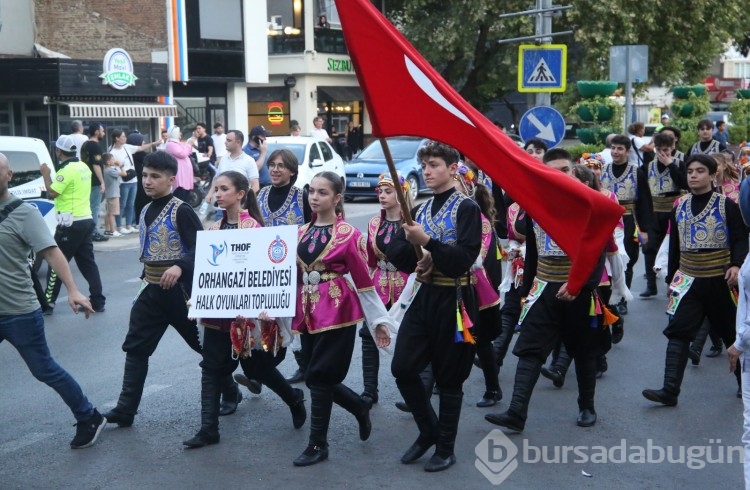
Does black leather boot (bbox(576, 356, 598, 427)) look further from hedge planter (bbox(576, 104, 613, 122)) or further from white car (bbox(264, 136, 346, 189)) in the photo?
hedge planter (bbox(576, 104, 613, 122))

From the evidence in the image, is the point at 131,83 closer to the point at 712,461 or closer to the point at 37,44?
the point at 37,44

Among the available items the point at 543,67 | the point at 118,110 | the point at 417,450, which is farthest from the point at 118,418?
the point at 118,110

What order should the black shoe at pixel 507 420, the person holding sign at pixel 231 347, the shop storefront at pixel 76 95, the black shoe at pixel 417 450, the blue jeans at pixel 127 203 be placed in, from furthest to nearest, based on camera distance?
the shop storefront at pixel 76 95 → the blue jeans at pixel 127 203 → the black shoe at pixel 507 420 → the person holding sign at pixel 231 347 → the black shoe at pixel 417 450

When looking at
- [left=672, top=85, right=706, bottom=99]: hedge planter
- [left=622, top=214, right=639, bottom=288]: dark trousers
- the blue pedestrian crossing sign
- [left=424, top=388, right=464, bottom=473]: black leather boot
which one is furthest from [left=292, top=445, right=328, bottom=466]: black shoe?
[left=672, top=85, right=706, bottom=99]: hedge planter

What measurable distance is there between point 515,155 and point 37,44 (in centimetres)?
2497

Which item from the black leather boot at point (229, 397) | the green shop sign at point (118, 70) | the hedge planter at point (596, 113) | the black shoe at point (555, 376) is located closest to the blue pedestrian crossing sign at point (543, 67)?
the hedge planter at point (596, 113)

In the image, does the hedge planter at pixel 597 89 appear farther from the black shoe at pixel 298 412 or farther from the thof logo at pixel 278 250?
the thof logo at pixel 278 250

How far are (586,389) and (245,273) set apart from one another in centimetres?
244

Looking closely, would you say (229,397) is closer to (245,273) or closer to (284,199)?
(245,273)

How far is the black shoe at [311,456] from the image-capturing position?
606cm

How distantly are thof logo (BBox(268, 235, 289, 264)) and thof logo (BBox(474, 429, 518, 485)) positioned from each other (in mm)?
1696

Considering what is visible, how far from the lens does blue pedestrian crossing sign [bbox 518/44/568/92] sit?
1680cm

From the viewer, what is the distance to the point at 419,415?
19.7 ft

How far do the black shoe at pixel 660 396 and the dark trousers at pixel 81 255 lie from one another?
629cm
